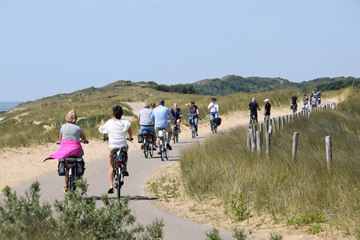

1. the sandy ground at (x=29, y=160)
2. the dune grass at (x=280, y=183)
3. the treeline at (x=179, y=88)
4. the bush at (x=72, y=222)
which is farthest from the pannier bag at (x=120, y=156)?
the treeline at (x=179, y=88)

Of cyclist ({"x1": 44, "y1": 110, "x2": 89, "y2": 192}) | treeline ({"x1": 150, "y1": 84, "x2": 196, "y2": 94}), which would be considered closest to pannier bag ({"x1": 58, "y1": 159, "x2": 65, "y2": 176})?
cyclist ({"x1": 44, "y1": 110, "x2": 89, "y2": 192})

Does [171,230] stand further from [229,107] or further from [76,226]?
[229,107]

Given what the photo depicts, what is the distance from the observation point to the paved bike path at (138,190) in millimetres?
5824

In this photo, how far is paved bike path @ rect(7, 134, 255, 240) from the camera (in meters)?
5.82

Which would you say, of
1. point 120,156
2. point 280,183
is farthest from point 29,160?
point 280,183

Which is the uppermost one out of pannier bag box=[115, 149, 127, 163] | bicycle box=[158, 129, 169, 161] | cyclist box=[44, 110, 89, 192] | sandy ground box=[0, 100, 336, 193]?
cyclist box=[44, 110, 89, 192]

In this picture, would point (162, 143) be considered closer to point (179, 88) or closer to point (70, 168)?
point (70, 168)

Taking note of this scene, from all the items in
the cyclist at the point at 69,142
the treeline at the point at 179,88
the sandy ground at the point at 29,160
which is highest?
the treeline at the point at 179,88

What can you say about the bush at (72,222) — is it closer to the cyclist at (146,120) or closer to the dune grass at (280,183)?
the dune grass at (280,183)

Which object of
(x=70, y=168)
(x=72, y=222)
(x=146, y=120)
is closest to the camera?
(x=72, y=222)

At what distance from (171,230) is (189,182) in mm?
2467

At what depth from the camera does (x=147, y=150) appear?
13320mm

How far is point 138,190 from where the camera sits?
857cm

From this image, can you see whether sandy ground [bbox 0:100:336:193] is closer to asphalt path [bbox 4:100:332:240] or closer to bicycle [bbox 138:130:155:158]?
asphalt path [bbox 4:100:332:240]
